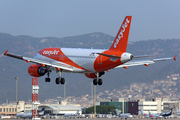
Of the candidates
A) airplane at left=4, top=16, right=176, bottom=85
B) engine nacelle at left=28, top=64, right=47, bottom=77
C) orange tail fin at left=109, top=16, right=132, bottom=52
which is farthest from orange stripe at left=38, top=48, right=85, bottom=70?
orange tail fin at left=109, top=16, right=132, bottom=52

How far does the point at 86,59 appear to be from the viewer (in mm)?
67500

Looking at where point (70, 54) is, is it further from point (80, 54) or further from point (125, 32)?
point (125, 32)

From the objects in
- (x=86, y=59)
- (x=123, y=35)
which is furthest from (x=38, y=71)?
(x=123, y=35)

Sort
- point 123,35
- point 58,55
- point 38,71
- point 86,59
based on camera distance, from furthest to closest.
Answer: point 58,55 < point 38,71 < point 86,59 < point 123,35

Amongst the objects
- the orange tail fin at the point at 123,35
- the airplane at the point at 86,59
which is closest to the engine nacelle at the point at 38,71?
the airplane at the point at 86,59

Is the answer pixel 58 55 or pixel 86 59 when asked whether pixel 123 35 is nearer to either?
pixel 86 59

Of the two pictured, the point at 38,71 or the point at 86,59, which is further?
the point at 38,71

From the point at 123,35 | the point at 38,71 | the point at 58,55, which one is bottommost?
the point at 38,71

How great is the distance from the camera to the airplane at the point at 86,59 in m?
62.9

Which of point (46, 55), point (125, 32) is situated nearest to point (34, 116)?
point (46, 55)

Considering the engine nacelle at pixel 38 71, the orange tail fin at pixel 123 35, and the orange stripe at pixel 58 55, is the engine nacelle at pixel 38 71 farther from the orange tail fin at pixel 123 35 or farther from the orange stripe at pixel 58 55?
the orange tail fin at pixel 123 35

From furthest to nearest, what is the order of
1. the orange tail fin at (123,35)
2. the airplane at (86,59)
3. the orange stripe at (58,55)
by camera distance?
the orange stripe at (58,55) → the airplane at (86,59) → the orange tail fin at (123,35)

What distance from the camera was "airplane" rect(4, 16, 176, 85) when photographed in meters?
62.9

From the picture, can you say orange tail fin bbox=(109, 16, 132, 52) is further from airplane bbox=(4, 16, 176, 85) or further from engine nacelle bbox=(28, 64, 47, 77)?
engine nacelle bbox=(28, 64, 47, 77)
